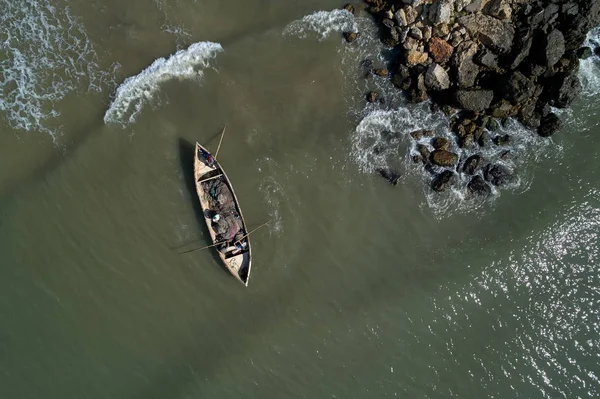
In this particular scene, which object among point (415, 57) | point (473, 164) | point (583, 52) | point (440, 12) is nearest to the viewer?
point (440, 12)

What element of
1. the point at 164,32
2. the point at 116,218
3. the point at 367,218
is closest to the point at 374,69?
the point at 367,218

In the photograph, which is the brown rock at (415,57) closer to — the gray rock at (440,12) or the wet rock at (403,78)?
the wet rock at (403,78)

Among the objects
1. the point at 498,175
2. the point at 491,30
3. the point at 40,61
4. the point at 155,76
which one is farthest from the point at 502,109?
the point at 40,61

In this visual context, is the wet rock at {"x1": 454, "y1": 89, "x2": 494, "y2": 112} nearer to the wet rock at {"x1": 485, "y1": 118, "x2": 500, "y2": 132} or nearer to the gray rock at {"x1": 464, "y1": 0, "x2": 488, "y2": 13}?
the wet rock at {"x1": 485, "y1": 118, "x2": 500, "y2": 132}

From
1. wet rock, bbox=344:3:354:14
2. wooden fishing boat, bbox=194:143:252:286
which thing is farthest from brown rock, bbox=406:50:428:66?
wooden fishing boat, bbox=194:143:252:286

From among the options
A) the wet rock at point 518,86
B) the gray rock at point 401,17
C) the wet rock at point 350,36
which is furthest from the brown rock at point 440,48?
the wet rock at point 350,36

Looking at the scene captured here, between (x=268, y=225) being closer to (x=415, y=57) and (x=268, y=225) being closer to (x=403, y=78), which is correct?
(x=403, y=78)

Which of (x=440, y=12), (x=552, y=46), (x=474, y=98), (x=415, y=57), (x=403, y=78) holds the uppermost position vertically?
(x=440, y=12)

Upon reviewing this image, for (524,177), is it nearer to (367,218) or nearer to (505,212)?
(505,212)
